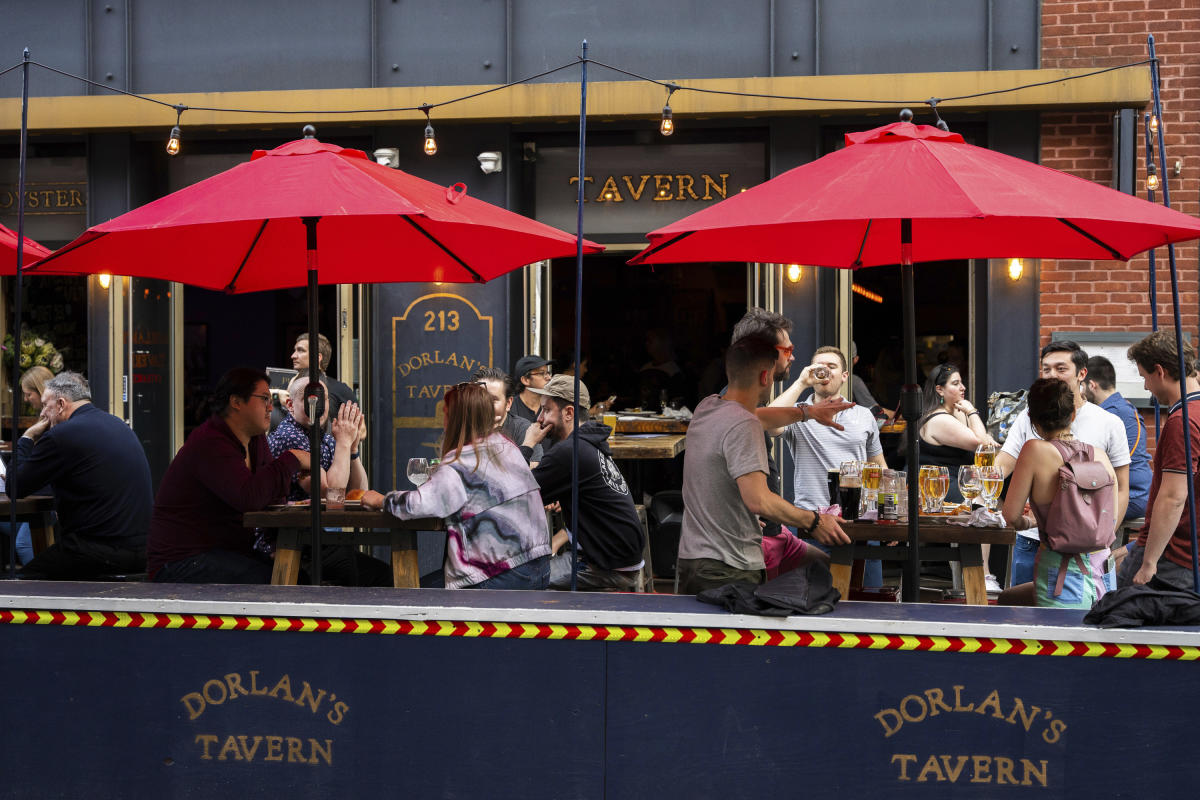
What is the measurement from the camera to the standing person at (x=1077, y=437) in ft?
19.0

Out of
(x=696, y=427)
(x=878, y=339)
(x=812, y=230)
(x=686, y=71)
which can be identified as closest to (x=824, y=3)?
(x=686, y=71)

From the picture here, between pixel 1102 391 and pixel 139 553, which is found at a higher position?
pixel 1102 391

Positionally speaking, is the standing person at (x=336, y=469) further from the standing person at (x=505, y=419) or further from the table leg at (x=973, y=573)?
the table leg at (x=973, y=573)

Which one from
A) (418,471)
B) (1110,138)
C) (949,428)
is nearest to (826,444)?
(949,428)

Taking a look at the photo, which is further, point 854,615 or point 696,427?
point 696,427

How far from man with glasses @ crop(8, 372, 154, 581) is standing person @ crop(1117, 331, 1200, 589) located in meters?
5.17

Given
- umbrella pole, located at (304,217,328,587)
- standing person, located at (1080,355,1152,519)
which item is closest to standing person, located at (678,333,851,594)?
umbrella pole, located at (304,217,328,587)

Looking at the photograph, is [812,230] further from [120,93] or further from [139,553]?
[120,93]

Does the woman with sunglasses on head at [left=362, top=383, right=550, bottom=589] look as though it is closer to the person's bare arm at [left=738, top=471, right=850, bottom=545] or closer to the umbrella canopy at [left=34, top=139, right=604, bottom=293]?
the umbrella canopy at [left=34, top=139, right=604, bottom=293]

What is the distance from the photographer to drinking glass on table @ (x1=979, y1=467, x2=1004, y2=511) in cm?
507

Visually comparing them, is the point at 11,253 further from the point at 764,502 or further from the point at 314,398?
the point at 764,502

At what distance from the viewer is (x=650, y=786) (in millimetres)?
3420

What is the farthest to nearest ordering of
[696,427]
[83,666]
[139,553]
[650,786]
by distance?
[139,553] → [696,427] → [83,666] → [650,786]

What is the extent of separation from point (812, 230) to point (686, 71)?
4.55m
